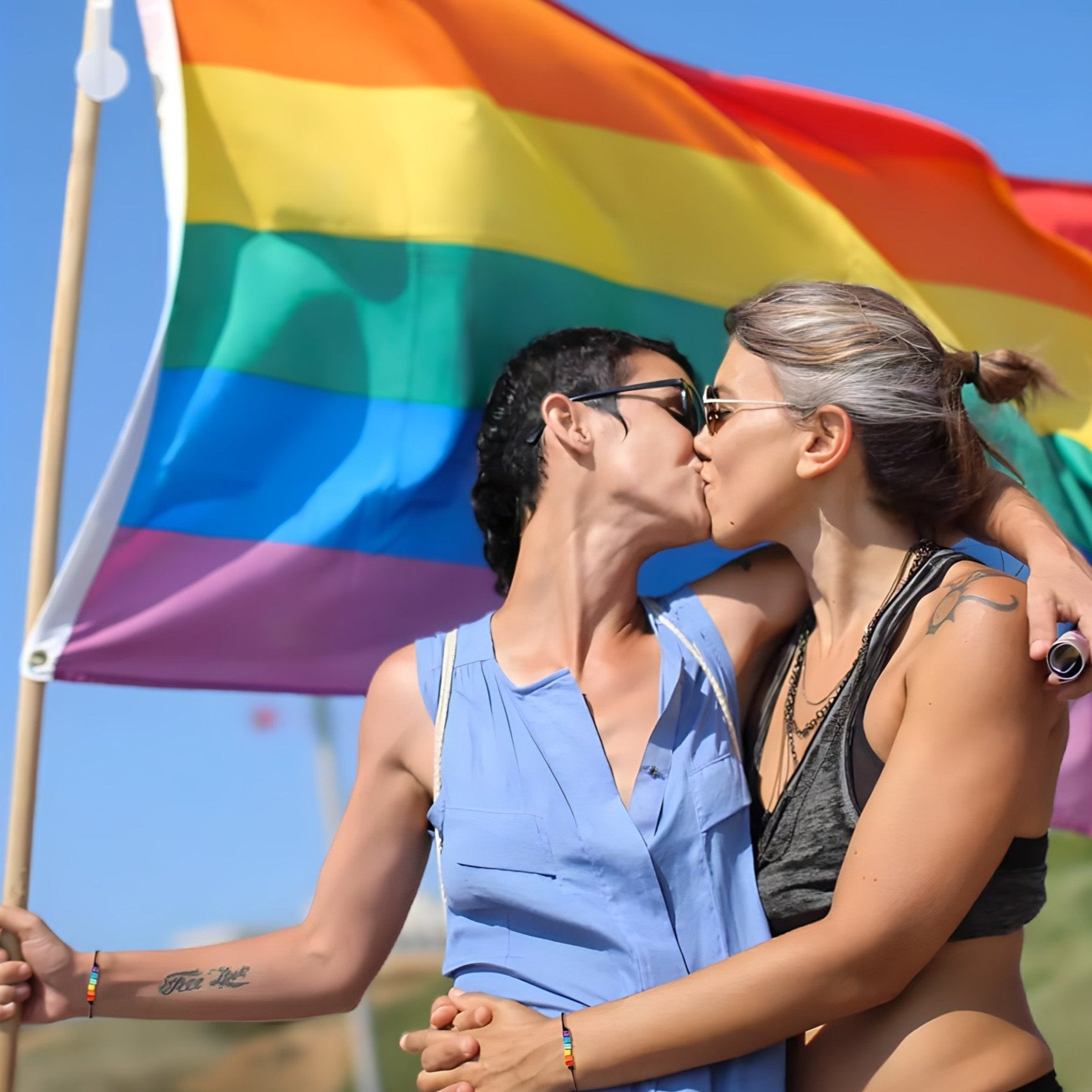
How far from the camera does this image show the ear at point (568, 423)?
2961mm

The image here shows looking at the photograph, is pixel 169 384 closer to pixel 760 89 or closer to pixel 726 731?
pixel 726 731

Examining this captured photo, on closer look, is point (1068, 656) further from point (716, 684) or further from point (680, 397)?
point (680, 397)

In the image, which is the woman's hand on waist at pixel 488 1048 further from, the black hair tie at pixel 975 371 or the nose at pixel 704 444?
the black hair tie at pixel 975 371

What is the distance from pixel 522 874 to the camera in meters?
2.48

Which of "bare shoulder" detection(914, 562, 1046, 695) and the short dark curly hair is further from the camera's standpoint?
the short dark curly hair

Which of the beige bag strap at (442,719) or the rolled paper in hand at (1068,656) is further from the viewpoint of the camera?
the beige bag strap at (442,719)

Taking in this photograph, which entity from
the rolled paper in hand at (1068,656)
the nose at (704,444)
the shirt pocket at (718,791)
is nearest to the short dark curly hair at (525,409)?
the nose at (704,444)

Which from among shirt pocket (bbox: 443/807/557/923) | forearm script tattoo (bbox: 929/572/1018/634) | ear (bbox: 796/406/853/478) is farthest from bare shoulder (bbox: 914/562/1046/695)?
shirt pocket (bbox: 443/807/557/923)

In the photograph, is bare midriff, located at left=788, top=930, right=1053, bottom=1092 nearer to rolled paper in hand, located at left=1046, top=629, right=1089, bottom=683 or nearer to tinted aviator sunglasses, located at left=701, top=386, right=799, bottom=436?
rolled paper in hand, located at left=1046, top=629, right=1089, bottom=683

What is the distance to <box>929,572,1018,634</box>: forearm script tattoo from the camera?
7.22ft

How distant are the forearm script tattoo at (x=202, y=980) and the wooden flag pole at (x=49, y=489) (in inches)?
12.0

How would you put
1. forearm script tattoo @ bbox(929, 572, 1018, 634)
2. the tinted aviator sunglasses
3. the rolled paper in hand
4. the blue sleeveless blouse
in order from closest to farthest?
the rolled paper in hand < forearm script tattoo @ bbox(929, 572, 1018, 634) < the blue sleeveless blouse < the tinted aviator sunglasses

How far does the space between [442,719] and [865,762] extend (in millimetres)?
847

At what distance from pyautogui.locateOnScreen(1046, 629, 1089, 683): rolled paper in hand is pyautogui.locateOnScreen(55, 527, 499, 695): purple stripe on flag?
1982 millimetres
